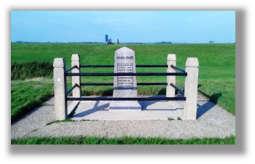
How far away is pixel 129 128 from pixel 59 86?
1.12m

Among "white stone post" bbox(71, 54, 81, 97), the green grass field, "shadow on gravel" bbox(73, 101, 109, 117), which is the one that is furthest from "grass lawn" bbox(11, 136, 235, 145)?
"white stone post" bbox(71, 54, 81, 97)

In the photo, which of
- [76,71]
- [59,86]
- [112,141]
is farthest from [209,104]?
[112,141]

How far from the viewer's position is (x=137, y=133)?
5496mm

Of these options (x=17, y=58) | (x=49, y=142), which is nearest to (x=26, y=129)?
(x=49, y=142)

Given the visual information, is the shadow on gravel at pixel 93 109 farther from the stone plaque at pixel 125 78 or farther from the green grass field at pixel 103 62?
the green grass field at pixel 103 62

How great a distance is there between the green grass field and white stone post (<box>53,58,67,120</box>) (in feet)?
2.17

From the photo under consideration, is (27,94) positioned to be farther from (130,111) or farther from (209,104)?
(209,104)

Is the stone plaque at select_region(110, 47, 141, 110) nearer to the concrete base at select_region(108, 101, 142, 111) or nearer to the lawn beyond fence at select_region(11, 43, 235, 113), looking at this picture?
the concrete base at select_region(108, 101, 142, 111)

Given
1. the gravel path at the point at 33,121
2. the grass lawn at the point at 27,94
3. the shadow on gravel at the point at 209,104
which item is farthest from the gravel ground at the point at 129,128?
the shadow on gravel at the point at 209,104

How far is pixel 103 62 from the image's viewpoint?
12844 mm
